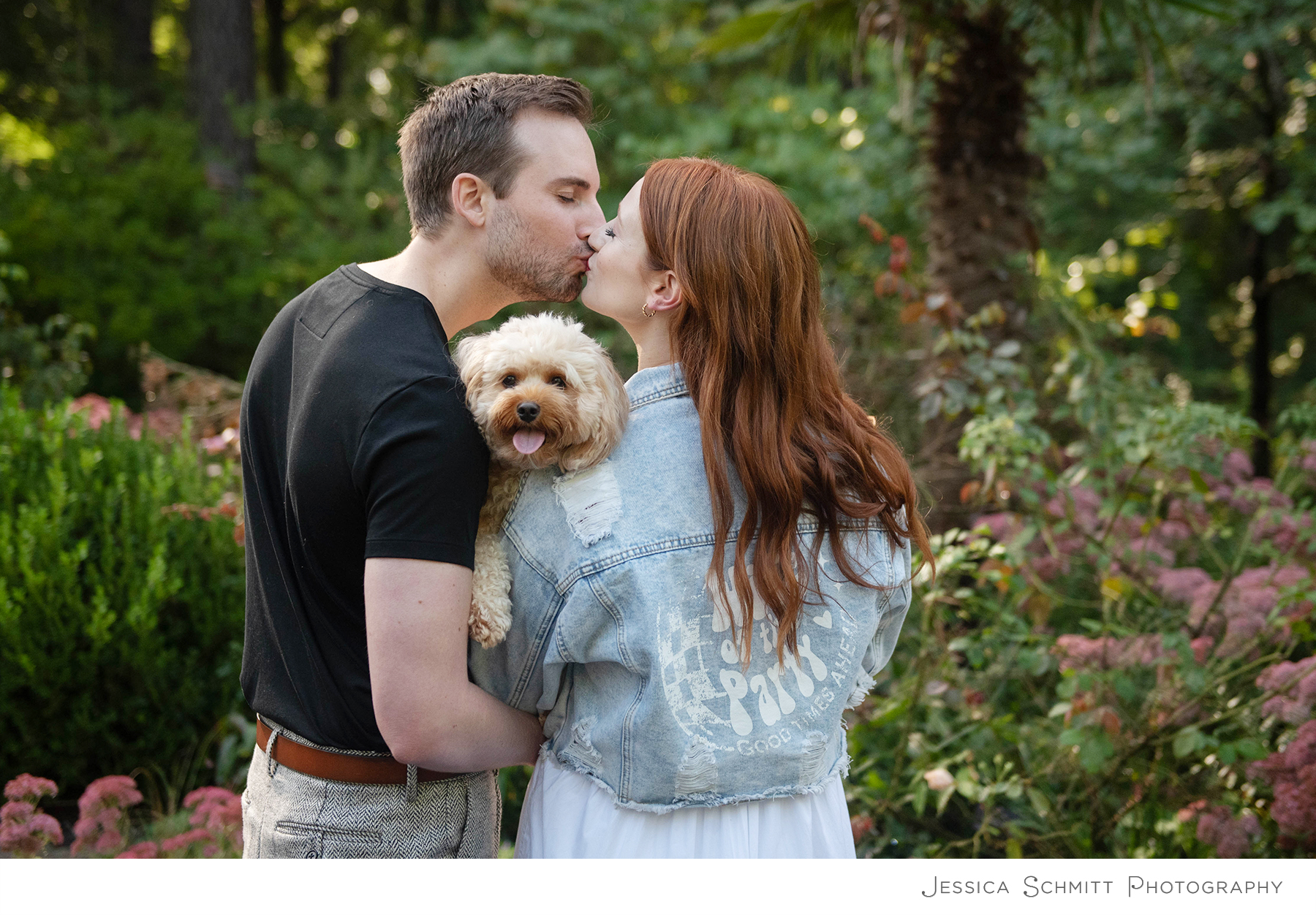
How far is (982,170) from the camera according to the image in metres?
5.18

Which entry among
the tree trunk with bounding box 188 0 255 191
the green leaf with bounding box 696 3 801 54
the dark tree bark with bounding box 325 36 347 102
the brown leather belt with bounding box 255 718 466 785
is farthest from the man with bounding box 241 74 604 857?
the dark tree bark with bounding box 325 36 347 102

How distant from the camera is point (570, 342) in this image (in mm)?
1914

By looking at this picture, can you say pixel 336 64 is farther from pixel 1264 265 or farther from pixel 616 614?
pixel 616 614

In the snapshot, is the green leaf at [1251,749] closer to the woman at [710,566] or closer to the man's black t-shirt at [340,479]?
the woman at [710,566]

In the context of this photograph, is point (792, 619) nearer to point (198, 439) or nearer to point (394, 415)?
point (394, 415)

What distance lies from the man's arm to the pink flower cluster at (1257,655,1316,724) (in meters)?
2.53

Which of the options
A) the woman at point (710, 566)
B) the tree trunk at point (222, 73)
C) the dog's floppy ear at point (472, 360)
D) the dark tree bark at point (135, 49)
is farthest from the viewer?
the dark tree bark at point (135, 49)

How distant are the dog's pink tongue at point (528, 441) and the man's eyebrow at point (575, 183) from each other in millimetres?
601

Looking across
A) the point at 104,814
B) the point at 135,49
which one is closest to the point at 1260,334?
the point at 104,814

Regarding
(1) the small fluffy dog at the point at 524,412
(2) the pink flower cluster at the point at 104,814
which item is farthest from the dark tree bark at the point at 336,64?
(1) the small fluffy dog at the point at 524,412

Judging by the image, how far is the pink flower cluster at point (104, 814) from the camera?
2.94 metres

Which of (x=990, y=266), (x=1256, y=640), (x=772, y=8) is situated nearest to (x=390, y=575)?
(x=1256, y=640)

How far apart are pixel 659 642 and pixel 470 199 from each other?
1.00 meters

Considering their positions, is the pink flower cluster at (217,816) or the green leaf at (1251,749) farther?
the pink flower cluster at (217,816)
